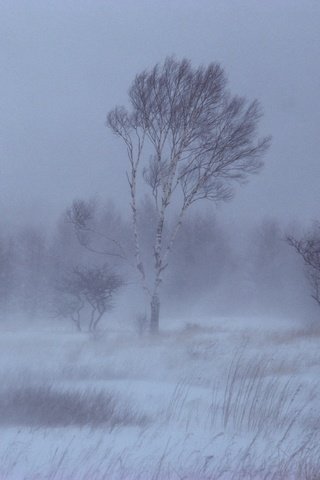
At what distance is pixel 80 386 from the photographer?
10.4 meters

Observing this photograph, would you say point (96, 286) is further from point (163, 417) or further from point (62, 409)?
point (163, 417)

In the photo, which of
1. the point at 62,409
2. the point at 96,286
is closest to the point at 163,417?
the point at 62,409

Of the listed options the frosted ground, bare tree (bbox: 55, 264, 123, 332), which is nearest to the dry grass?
the frosted ground

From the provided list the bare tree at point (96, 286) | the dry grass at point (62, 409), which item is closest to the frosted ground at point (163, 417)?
the dry grass at point (62, 409)

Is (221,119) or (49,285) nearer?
(221,119)

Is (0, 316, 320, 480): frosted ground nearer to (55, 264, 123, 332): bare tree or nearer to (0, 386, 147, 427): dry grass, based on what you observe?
(0, 386, 147, 427): dry grass

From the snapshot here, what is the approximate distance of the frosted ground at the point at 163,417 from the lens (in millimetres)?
6367

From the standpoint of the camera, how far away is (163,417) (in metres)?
8.38

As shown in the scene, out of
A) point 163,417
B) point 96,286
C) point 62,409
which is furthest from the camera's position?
point 96,286

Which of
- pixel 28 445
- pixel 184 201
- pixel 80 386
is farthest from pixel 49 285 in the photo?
pixel 28 445

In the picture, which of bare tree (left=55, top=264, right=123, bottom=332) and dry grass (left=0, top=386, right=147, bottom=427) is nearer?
dry grass (left=0, top=386, right=147, bottom=427)

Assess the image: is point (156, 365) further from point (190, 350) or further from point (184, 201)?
point (184, 201)

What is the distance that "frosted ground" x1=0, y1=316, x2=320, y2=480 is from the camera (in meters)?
6.37

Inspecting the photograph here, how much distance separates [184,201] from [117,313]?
2505 centimetres
